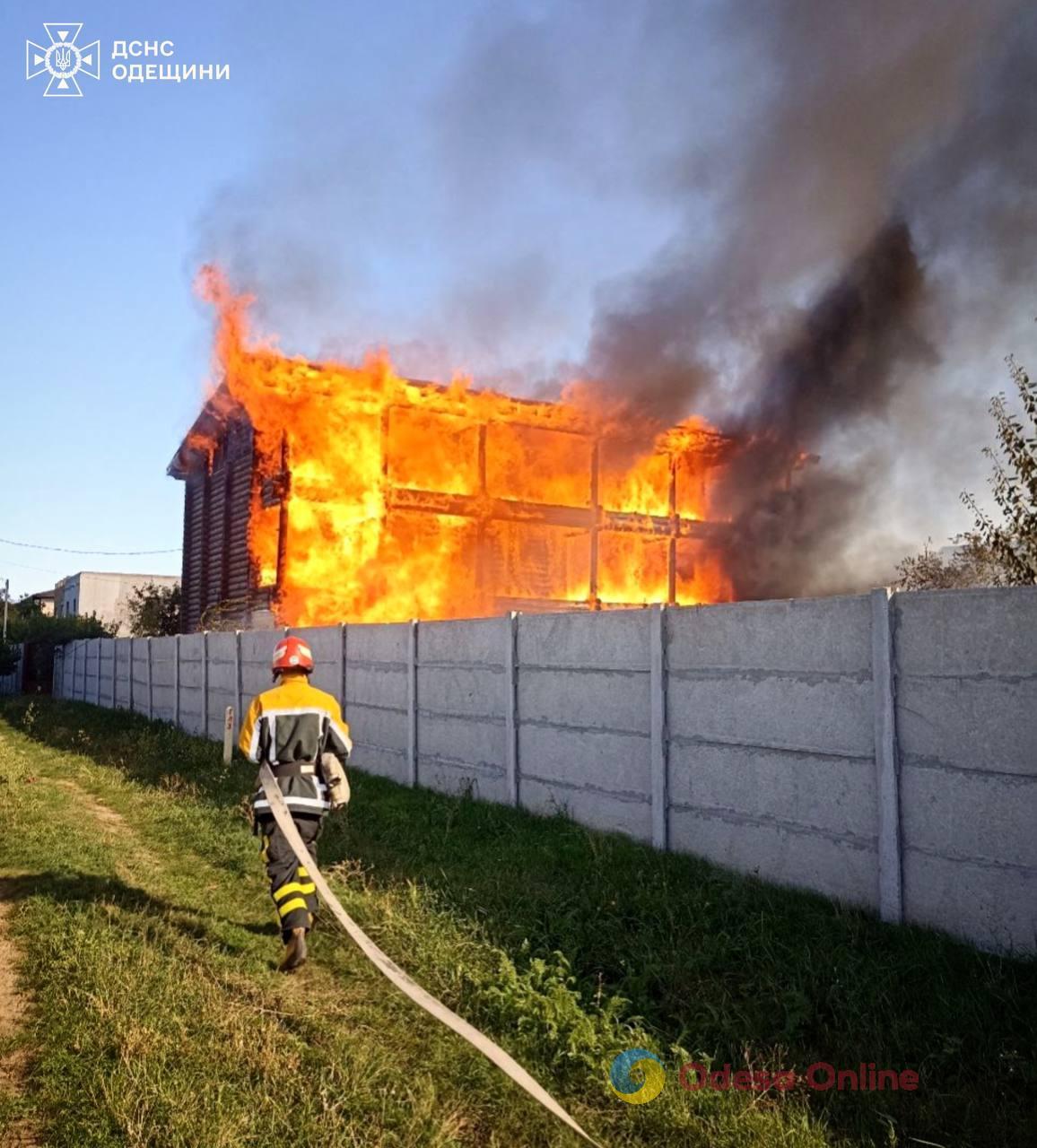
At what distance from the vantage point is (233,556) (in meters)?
26.1

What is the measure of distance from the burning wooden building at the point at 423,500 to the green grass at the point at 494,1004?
49.7ft

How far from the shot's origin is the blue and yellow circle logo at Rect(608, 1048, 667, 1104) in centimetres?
415

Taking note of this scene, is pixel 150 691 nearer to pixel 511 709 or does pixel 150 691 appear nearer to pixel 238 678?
pixel 238 678

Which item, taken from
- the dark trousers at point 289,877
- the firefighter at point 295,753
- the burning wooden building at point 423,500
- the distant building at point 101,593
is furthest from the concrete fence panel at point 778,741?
the distant building at point 101,593

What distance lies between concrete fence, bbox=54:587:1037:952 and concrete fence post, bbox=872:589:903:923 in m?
0.01

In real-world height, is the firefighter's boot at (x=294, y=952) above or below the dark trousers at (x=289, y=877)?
below

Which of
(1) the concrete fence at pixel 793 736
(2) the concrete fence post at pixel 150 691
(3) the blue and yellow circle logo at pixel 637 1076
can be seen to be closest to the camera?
(3) the blue and yellow circle logo at pixel 637 1076

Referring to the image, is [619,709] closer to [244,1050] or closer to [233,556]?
[244,1050]

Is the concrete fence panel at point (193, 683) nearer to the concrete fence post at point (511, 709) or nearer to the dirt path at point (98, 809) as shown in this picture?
the dirt path at point (98, 809)

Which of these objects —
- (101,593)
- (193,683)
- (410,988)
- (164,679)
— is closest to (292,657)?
(410,988)

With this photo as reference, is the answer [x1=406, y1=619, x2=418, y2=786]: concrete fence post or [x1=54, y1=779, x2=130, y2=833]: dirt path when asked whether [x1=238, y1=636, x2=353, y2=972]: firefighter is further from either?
[x1=406, y1=619, x2=418, y2=786]: concrete fence post

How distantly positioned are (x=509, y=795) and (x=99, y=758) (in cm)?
903

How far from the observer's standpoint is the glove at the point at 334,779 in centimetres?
646

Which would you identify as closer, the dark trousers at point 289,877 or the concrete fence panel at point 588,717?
the dark trousers at point 289,877
